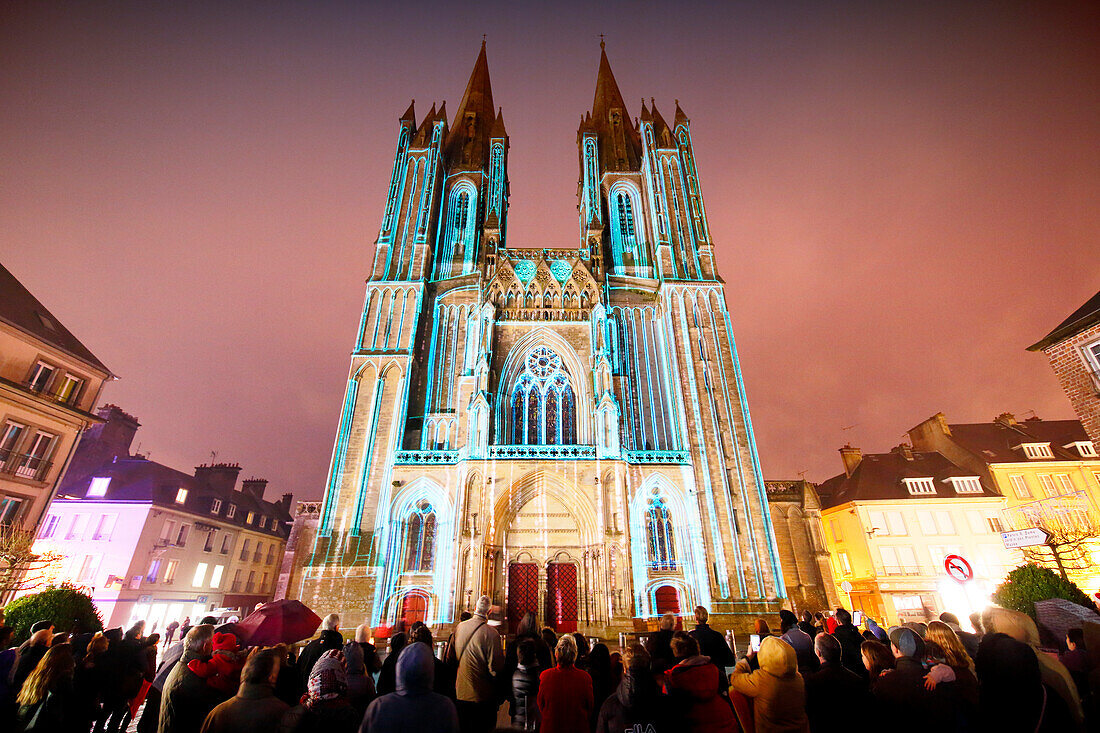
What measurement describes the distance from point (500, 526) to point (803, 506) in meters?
13.2

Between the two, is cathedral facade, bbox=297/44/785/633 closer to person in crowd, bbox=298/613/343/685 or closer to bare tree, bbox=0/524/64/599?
bare tree, bbox=0/524/64/599

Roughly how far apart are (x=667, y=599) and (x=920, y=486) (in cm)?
2198

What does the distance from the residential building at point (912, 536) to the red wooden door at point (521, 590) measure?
2120 centimetres

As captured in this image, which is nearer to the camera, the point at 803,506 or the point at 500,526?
the point at 500,526

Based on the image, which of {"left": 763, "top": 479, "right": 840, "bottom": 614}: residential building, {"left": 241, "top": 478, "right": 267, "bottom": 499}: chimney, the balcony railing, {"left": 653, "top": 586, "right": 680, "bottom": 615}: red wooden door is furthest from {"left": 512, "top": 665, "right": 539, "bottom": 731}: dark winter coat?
{"left": 241, "top": 478, "right": 267, "bottom": 499}: chimney

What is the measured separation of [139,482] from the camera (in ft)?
92.8

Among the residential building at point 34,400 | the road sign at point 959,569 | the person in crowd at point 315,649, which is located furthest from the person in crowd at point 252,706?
the residential building at point 34,400

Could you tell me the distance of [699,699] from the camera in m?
4.11

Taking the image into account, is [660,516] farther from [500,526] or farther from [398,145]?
[398,145]

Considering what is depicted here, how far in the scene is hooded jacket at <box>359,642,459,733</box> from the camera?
3.09m

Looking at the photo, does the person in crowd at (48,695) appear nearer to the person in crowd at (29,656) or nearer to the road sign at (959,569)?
the person in crowd at (29,656)

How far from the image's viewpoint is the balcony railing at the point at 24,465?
17.6 metres

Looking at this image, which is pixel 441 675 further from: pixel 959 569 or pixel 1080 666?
pixel 959 569

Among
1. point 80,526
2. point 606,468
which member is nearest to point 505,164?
point 606,468
